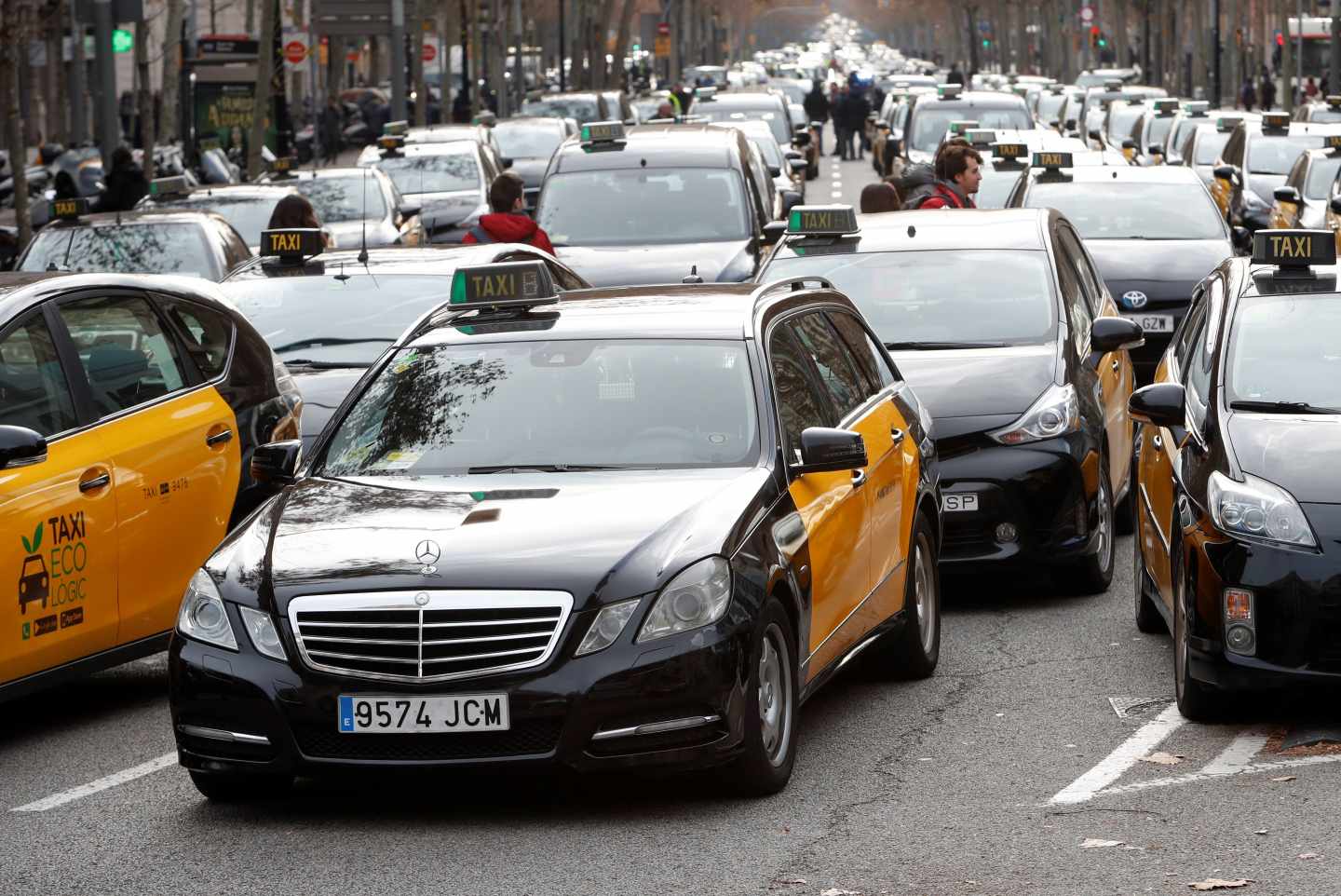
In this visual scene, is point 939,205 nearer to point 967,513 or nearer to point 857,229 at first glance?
point 857,229

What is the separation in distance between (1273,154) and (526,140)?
1108cm

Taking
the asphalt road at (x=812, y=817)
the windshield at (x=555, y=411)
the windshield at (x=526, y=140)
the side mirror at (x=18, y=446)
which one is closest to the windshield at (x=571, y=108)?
the windshield at (x=526, y=140)

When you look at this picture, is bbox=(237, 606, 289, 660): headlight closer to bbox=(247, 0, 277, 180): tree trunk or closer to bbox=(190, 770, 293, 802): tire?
bbox=(190, 770, 293, 802): tire

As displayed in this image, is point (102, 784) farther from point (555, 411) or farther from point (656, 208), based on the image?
point (656, 208)

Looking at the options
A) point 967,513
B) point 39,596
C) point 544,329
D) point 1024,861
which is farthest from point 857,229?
point 1024,861

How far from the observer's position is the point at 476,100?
63625mm

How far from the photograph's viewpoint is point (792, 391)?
26.6 ft

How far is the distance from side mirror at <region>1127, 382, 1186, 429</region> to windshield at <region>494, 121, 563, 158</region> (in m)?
27.4

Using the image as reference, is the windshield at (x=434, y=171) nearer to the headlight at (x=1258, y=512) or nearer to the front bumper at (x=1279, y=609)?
the headlight at (x=1258, y=512)

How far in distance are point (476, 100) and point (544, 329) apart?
184 ft

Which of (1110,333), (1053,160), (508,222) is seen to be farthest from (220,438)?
(1053,160)

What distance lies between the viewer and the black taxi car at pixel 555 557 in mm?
6668

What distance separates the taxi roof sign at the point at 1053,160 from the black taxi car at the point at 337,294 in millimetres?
6538

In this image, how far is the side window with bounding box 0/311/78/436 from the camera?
828 cm
